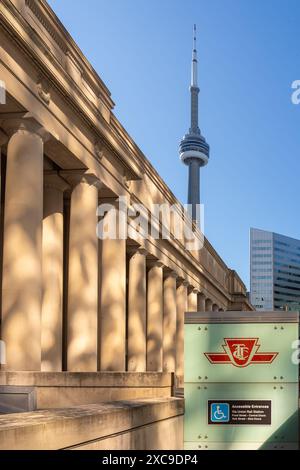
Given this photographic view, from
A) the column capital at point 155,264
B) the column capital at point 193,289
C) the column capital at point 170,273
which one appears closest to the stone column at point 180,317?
the column capital at point 193,289

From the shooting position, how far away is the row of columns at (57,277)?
88.5 ft

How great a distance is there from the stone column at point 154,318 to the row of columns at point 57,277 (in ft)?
0.35

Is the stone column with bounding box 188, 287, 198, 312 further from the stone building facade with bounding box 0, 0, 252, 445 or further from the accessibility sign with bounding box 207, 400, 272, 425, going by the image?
the accessibility sign with bounding box 207, 400, 272, 425

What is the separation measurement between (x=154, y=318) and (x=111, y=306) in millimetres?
17220

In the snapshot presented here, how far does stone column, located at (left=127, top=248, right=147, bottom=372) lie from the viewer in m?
49.2

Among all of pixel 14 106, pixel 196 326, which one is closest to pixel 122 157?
pixel 14 106

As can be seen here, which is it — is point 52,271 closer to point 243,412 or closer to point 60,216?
point 60,216

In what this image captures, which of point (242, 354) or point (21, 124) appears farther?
point (21, 124)

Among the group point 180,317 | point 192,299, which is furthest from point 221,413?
point 192,299

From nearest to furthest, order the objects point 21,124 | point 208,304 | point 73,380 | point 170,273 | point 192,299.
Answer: point 73,380 < point 21,124 < point 170,273 < point 192,299 < point 208,304

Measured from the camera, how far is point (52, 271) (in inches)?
1399
